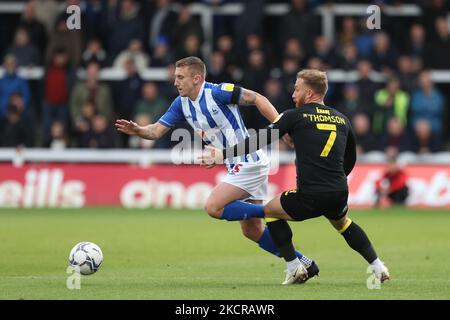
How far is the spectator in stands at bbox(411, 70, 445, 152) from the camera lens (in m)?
23.0

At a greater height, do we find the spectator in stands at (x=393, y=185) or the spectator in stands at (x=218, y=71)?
the spectator in stands at (x=218, y=71)

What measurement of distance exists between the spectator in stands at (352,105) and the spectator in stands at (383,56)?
0.94 metres

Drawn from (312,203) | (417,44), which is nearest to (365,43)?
(417,44)

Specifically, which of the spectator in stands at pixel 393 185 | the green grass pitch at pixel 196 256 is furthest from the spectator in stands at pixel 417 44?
the green grass pitch at pixel 196 256

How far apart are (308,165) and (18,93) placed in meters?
13.8

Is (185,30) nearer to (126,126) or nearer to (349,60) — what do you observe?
(349,60)

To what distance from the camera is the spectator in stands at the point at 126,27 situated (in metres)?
23.7

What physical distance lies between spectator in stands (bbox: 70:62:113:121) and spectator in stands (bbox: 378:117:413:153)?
19.0 ft

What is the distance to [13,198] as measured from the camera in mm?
21953

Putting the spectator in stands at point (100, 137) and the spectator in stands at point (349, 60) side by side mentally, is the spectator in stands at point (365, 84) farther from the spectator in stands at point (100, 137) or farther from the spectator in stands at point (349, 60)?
the spectator in stands at point (100, 137)

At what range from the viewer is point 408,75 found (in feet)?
76.5

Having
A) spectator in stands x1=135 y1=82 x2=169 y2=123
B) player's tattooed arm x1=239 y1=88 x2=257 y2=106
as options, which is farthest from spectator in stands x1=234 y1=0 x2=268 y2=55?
player's tattooed arm x1=239 y1=88 x2=257 y2=106

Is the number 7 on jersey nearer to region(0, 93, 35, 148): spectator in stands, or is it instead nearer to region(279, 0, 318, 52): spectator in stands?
region(279, 0, 318, 52): spectator in stands

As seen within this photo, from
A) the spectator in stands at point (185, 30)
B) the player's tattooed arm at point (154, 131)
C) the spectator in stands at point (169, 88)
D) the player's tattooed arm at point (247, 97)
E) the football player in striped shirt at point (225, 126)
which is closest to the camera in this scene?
the football player in striped shirt at point (225, 126)
